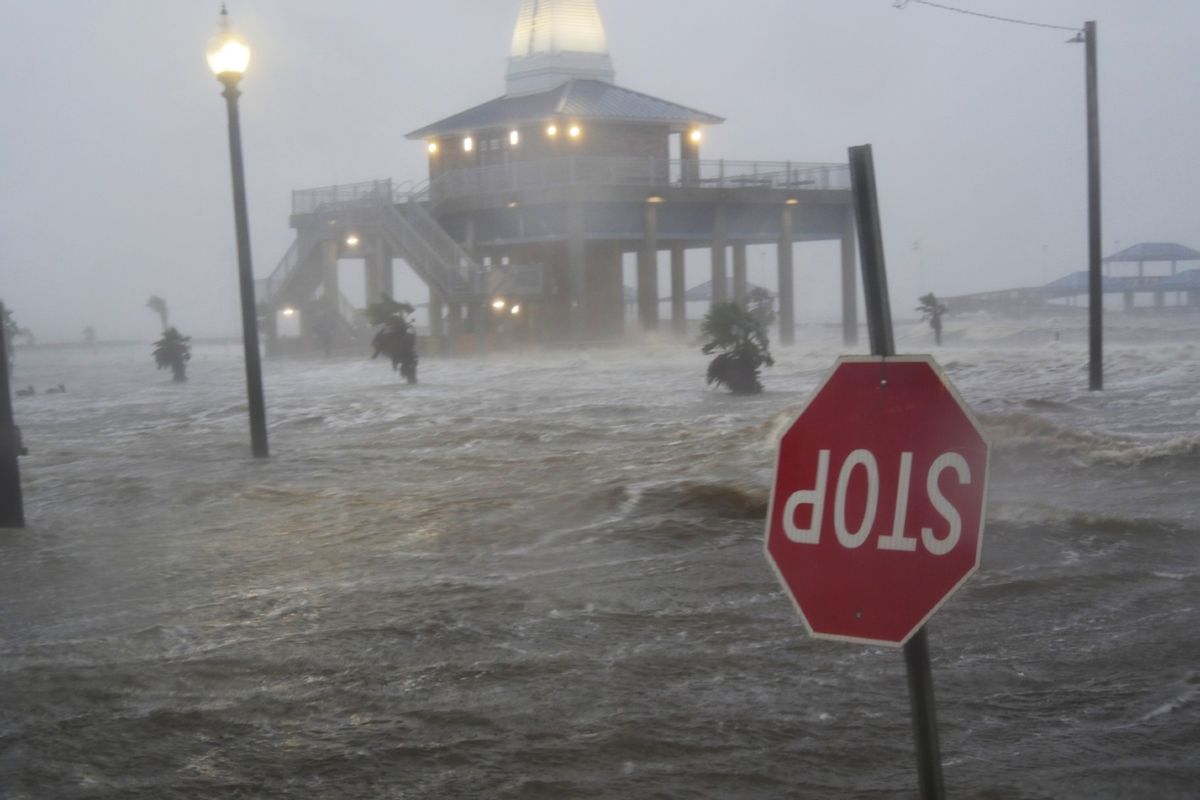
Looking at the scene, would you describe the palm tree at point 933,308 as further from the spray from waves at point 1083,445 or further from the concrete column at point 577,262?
the spray from waves at point 1083,445

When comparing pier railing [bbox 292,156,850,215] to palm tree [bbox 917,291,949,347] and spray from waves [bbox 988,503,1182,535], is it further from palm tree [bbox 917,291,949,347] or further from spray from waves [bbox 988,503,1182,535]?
spray from waves [bbox 988,503,1182,535]

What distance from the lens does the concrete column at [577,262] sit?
5106 centimetres

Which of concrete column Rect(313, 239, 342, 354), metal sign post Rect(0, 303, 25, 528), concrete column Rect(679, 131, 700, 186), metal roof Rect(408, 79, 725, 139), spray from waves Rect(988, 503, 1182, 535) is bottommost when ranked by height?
spray from waves Rect(988, 503, 1182, 535)

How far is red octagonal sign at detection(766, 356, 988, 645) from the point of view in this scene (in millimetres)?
4184

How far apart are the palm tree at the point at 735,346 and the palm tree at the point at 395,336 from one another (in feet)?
27.7

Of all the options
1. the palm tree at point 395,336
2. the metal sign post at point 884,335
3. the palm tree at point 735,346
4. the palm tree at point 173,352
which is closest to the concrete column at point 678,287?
the palm tree at point 173,352

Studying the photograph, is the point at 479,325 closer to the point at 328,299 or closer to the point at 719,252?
the point at 328,299

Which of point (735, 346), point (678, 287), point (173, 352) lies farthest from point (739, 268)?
point (735, 346)

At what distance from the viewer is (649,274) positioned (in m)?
53.5

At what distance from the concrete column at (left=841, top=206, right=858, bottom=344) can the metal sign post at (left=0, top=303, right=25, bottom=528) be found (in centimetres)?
4556

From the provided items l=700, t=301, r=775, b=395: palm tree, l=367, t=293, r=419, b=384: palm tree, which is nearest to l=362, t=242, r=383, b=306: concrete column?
l=367, t=293, r=419, b=384: palm tree

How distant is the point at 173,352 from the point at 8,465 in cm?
3272

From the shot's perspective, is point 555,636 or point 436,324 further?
point 436,324

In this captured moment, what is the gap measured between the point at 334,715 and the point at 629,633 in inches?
86.1
